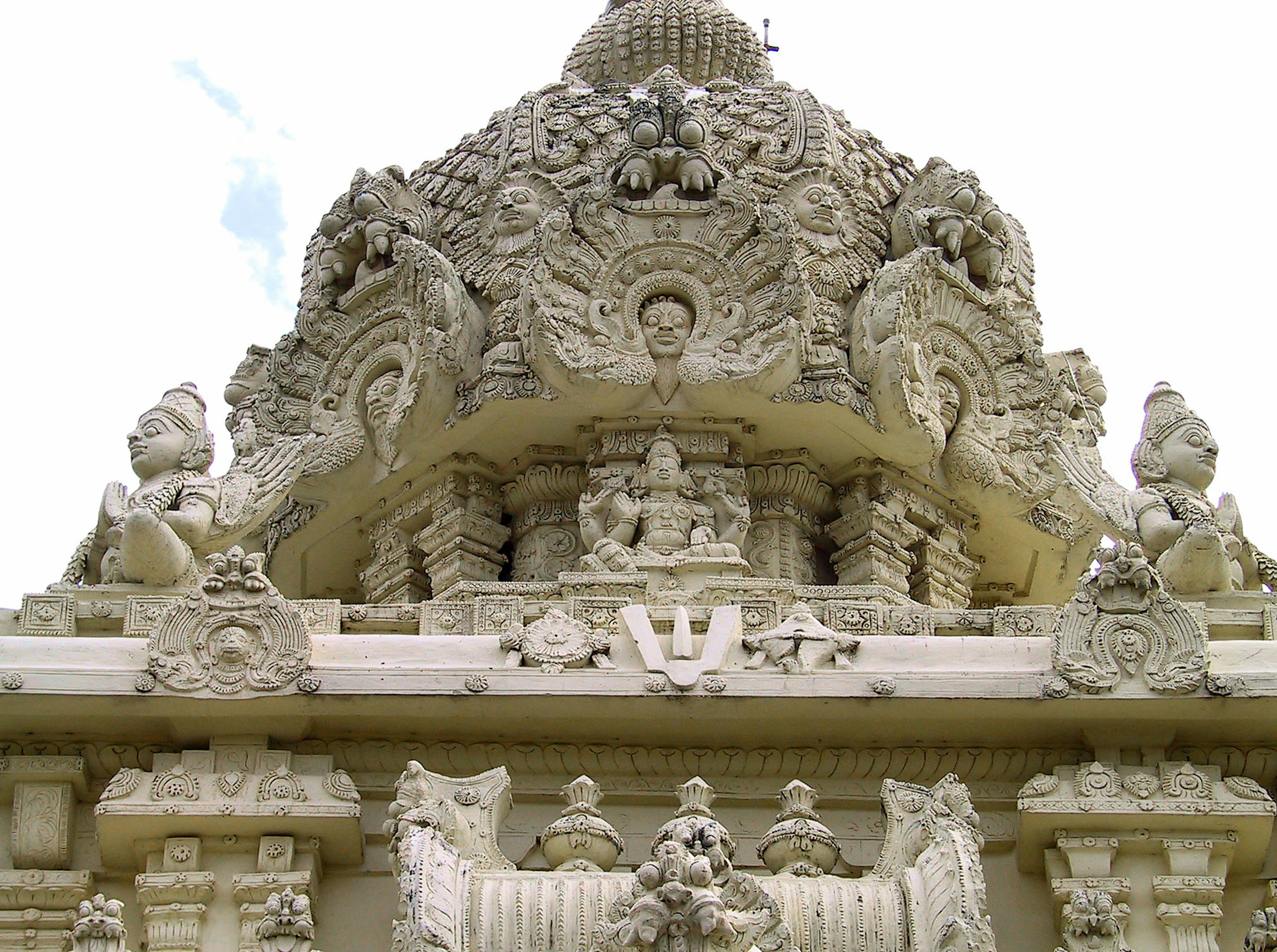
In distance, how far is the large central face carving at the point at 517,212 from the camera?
63.0 ft

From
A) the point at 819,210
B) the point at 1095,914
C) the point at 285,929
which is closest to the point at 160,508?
the point at 285,929

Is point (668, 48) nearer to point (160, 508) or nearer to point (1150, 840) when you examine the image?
point (160, 508)

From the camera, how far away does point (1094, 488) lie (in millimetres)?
16969

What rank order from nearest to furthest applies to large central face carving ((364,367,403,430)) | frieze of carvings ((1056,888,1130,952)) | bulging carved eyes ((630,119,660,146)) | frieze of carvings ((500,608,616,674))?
frieze of carvings ((1056,888,1130,952)) < frieze of carvings ((500,608,616,674)) < large central face carving ((364,367,403,430)) < bulging carved eyes ((630,119,660,146))

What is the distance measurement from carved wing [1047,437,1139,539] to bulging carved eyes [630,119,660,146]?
4.22 metres

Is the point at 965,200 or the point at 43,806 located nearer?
the point at 43,806

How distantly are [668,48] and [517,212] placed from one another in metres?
4.10

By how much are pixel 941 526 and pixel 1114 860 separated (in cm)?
552

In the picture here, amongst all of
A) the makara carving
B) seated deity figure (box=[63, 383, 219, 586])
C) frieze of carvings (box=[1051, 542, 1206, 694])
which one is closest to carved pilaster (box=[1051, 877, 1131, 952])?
frieze of carvings (box=[1051, 542, 1206, 694])

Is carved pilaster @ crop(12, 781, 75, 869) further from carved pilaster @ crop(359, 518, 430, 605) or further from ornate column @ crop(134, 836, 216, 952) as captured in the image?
carved pilaster @ crop(359, 518, 430, 605)

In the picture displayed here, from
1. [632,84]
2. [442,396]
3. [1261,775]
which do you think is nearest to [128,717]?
[442,396]

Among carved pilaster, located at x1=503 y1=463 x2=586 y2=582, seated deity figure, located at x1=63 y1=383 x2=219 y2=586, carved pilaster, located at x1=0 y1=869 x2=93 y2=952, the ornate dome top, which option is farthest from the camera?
the ornate dome top

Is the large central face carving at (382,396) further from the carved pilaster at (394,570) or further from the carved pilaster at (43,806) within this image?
the carved pilaster at (43,806)

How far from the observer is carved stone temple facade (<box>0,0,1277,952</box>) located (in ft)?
42.8
